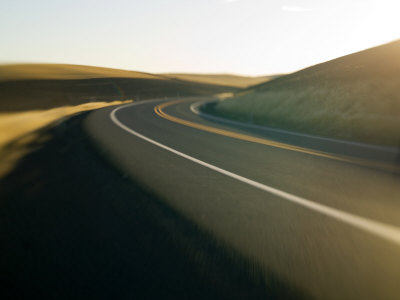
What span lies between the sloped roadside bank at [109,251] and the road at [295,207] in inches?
11.1

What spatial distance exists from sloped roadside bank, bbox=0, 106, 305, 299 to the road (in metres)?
0.28

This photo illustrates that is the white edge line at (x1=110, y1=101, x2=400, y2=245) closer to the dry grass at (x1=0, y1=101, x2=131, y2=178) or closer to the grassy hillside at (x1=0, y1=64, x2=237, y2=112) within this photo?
the dry grass at (x1=0, y1=101, x2=131, y2=178)

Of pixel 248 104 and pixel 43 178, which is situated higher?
pixel 43 178

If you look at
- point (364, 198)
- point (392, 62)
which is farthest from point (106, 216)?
point (392, 62)

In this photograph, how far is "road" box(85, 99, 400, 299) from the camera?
2410 mm

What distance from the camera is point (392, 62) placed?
72.4 ft

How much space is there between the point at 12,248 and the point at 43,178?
2.49 metres

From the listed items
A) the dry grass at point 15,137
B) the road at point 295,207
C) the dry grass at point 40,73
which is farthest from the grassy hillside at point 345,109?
the dry grass at point 40,73

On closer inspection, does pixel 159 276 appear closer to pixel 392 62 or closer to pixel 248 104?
pixel 248 104

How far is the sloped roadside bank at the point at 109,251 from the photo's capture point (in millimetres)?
2180

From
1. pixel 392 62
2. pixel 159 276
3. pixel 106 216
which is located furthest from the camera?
pixel 392 62

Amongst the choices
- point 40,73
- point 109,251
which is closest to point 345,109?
point 109,251

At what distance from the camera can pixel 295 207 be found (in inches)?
149

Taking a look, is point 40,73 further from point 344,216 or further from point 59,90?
point 344,216
